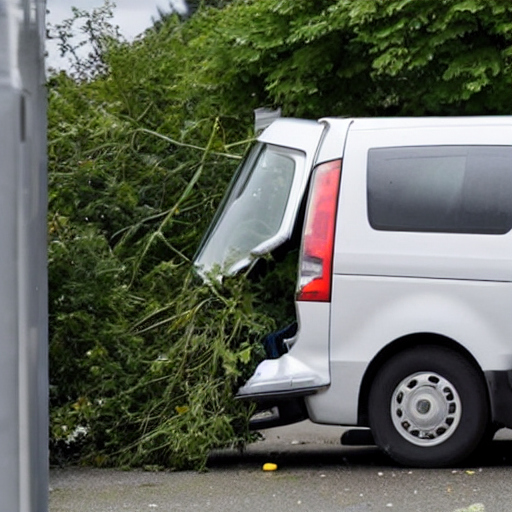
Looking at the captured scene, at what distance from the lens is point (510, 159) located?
23.9ft

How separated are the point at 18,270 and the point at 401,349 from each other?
5196mm

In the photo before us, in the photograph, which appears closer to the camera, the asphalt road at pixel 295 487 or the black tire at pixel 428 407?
the asphalt road at pixel 295 487

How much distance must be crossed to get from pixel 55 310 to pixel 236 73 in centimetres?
287

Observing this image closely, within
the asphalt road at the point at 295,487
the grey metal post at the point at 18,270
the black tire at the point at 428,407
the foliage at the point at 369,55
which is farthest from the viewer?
the foliage at the point at 369,55

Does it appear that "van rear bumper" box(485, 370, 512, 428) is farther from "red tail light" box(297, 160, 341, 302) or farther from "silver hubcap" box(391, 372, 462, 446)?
"red tail light" box(297, 160, 341, 302)

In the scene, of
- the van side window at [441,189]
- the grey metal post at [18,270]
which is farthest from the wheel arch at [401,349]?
the grey metal post at [18,270]

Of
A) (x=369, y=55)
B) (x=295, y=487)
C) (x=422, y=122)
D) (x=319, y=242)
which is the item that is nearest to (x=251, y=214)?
(x=319, y=242)

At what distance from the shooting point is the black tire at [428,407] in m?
7.12

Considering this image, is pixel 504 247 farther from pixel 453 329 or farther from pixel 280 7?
pixel 280 7

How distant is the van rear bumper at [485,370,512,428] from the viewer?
7.14 metres

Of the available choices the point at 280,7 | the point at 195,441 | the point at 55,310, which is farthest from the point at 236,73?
the point at 195,441

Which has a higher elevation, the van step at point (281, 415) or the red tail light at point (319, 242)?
the red tail light at point (319, 242)

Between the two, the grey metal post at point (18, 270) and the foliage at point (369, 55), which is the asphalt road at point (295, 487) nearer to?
the foliage at point (369, 55)

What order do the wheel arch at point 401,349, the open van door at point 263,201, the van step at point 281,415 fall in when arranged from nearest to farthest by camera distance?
the wheel arch at point 401,349 → the van step at point 281,415 → the open van door at point 263,201
